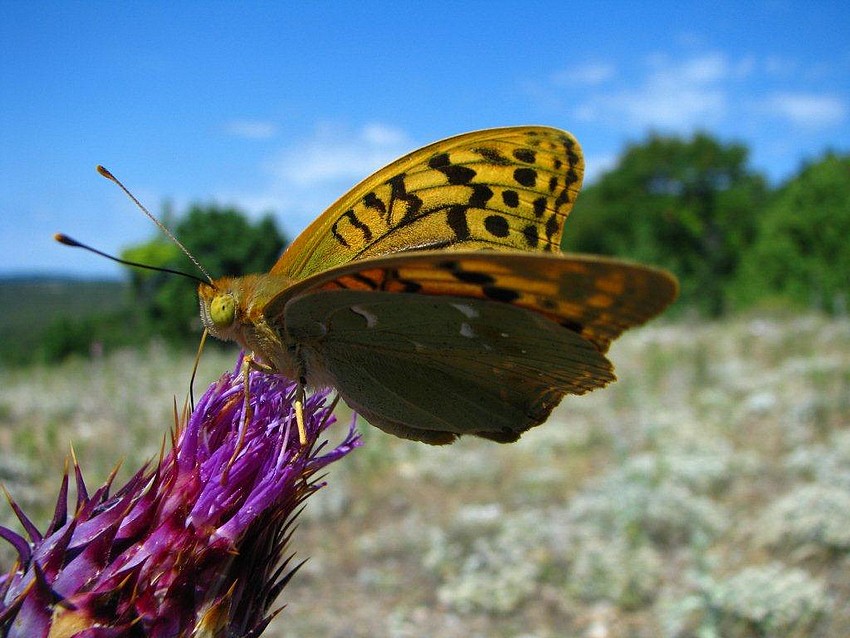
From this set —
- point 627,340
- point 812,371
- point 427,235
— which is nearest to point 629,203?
point 627,340

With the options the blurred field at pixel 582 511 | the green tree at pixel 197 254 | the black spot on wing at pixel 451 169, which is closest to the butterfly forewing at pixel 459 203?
the black spot on wing at pixel 451 169

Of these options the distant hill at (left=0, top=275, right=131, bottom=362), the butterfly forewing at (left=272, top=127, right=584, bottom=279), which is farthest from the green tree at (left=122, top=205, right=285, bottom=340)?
the distant hill at (left=0, top=275, right=131, bottom=362)

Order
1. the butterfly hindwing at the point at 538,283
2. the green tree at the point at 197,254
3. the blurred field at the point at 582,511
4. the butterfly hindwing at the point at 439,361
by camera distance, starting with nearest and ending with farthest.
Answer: the butterfly hindwing at the point at 538,283
the butterfly hindwing at the point at 439,361
the blurred field at the point at 582,511
the green tree at the point at 197,254

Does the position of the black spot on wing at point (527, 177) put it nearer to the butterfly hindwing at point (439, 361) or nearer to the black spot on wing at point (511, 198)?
the black spot on wing at point (511, 198)

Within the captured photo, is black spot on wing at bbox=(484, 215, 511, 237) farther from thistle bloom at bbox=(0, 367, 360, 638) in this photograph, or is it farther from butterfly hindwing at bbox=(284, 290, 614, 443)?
thistle bloom at bbox=(0, 367, 360, 638)

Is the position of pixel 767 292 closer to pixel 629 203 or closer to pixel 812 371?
pixel 629 203
